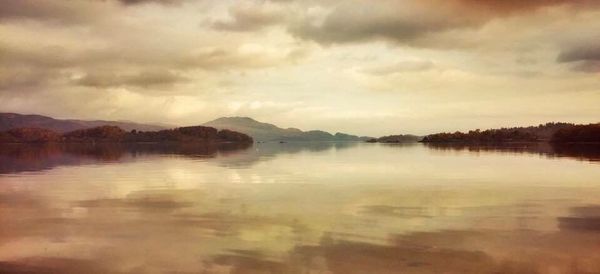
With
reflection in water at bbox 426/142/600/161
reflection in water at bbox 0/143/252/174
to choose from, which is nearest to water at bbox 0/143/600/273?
reflection in water at bbox 0/143/252/174

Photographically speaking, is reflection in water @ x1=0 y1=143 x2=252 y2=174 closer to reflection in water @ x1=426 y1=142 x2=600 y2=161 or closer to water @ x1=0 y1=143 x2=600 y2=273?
water @ x1=0 y1=143 x2=600 y2=273

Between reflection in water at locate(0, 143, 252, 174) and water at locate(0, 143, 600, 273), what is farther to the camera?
reflection in water at locate(0, 143, 252, 174)

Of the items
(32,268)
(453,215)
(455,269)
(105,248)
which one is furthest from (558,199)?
(32,268)

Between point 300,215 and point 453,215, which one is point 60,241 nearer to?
point 300,215

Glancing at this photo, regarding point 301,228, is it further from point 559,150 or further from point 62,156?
point 559,150

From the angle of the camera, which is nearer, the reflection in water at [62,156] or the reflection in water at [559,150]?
the reflection in water at [62,156]

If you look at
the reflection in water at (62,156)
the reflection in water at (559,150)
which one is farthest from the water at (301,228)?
the reflection in water at (559,150)

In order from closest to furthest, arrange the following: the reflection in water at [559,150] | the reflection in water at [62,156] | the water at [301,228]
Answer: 1. the water at [301,228]
2. the reflection in water at [62,156]
3. the reflection in water at [559,150]

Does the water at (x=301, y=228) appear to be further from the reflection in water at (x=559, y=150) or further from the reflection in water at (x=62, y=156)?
the reflection in water at (x=559, y=150)

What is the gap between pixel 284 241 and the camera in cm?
1627

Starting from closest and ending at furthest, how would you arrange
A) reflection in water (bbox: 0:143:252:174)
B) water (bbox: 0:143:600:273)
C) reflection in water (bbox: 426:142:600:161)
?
water (bbox: 0:143:600:273) < reflection in water (bbox: 0:143:252:174) < reflection in water (bbox: 426:142:600:161)

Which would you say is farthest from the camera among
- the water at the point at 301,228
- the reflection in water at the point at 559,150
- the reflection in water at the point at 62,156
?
the reflection in water at the point at 559,150

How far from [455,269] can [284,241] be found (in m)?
5.73

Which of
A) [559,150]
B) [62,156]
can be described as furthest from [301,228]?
[559,150]
